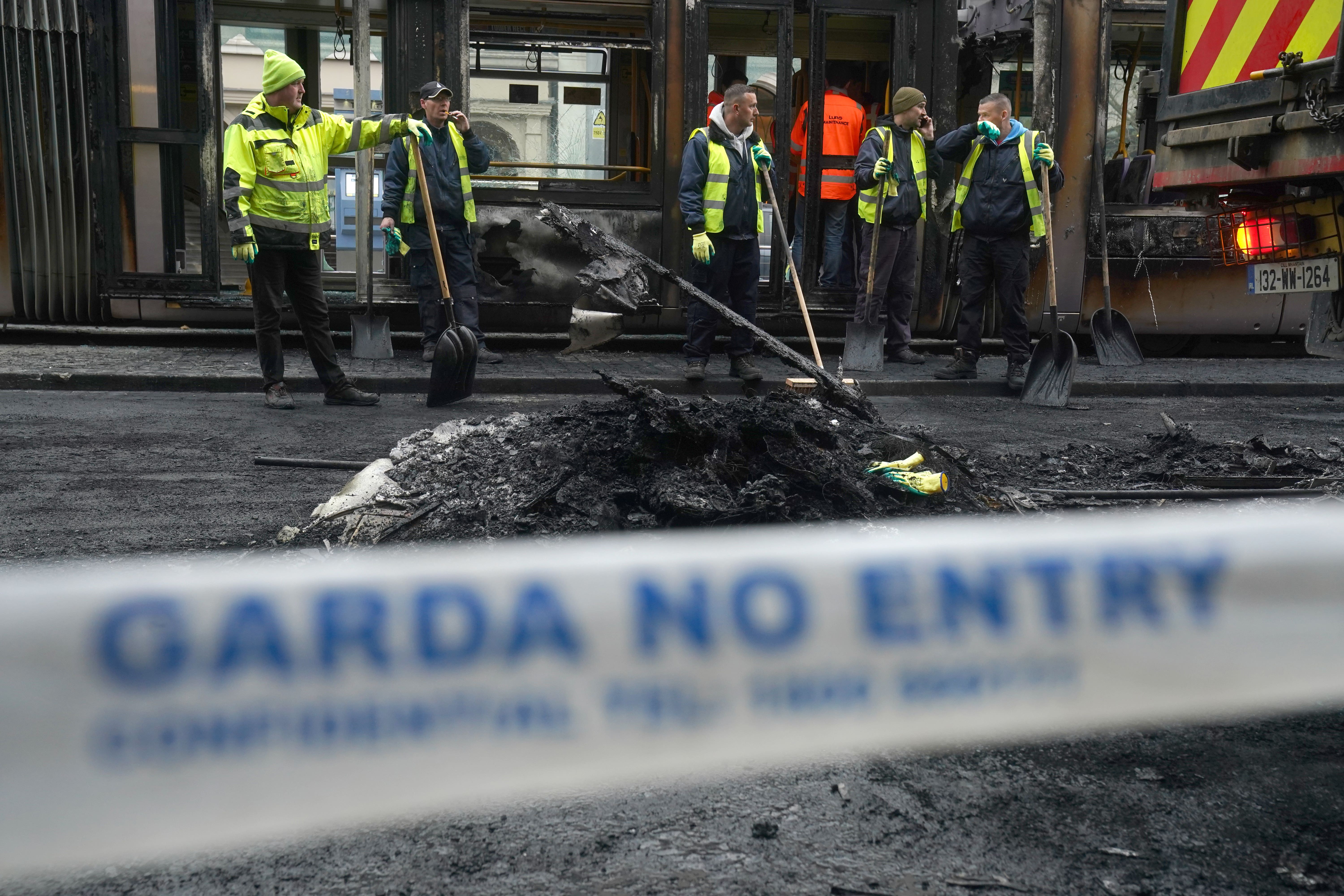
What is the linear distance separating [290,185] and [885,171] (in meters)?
4.78

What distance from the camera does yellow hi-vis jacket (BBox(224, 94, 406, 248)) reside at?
7.29 meters

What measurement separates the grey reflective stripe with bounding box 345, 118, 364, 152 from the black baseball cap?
1427 mm

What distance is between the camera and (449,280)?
31.5 ft

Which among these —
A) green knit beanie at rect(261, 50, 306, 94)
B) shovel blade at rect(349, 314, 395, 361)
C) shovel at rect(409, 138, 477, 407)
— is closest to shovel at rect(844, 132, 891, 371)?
shovel at rect(409, 138, 477, 407)

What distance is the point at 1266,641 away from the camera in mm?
1923

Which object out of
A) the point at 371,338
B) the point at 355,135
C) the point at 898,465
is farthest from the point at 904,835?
the point at 371,338

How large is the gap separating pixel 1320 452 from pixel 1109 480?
1.27 metres

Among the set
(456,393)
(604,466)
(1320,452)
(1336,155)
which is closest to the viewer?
(604,466)

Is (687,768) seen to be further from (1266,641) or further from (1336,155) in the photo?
(1336,155)

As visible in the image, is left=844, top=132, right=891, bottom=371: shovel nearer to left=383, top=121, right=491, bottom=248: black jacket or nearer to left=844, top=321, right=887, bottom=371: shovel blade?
left=844, top=321, right=887, bottom=371: shovel blade

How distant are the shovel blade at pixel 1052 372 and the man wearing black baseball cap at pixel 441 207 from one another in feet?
13.1

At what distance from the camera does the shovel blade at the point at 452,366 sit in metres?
7.69

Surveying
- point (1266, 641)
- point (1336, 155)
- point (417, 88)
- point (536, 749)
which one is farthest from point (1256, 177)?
point (417, 88)

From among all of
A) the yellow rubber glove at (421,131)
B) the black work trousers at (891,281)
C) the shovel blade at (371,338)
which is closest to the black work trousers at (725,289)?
the black work trousers at (891,281)
